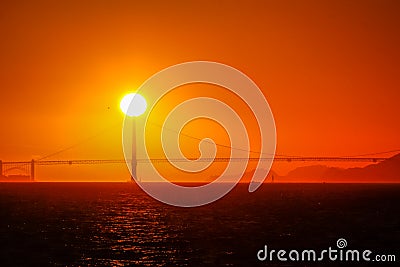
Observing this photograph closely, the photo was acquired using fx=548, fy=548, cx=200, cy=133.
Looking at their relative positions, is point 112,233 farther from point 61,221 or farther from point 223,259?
point 223,259

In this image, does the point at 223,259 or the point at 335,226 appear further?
the point at 335,226

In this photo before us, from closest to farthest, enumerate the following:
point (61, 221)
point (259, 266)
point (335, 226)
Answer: point (259, 266) < point (335, 226) < point (61, 221)

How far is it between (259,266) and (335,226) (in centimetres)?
3115

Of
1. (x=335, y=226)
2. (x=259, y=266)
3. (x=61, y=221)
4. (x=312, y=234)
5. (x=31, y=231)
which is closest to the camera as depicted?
(x=259, y=266)

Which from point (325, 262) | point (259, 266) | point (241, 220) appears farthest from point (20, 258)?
point (241, 220)

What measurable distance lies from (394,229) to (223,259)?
31.7 meters

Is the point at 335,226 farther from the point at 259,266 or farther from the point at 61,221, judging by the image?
the point at 61,221

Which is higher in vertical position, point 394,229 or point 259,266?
point 394,229

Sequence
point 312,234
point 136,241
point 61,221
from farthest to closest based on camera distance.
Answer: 1. point 61,221
2. point 312,234
3. point 136,241

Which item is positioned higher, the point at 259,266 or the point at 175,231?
the point at 175,231

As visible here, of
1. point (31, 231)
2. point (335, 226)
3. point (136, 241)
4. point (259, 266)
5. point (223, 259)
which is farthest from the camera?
point (335, 226)

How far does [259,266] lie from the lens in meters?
43.7

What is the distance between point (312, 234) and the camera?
62406 mm

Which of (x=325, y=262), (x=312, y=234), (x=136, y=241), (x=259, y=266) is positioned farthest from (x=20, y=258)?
(x=312, y=234)
